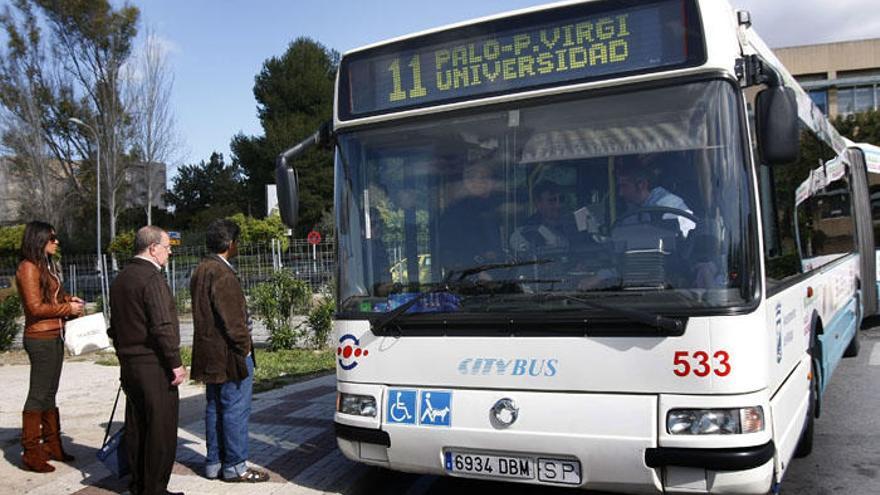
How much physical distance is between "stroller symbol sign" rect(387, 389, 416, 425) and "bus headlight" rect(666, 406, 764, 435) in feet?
Answer: 4.85

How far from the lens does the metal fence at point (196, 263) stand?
66.2 feet

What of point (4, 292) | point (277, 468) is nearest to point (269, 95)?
point (4, 292)

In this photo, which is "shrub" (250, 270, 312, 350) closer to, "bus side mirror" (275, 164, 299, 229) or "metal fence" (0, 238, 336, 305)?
"metal fence" (0, 238, 336, 305)

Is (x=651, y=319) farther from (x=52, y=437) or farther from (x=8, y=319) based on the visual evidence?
(x=8, y=319)

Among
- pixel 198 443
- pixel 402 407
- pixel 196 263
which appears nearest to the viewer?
pixel 402 407

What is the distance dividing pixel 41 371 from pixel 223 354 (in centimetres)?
166

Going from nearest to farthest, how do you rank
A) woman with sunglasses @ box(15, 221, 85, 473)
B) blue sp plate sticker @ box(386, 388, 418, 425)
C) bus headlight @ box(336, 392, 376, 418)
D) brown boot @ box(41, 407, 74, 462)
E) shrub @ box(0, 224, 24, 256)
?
blue sp plate sticker @ box(386, 388, 418, 425) → bus headlight @ box(336, 392, 376, 418) → woman with sunglasses @ box(15, 221, 85, 473) → brown boot @ box(41, 407, 74, 462) → shrub @ box(0, 224, 24, 256)

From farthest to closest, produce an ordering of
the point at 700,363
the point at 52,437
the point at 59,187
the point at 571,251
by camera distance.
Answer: the point at 59,187 < the point at 52,437 < the point at 571,251 < the point at 700,363

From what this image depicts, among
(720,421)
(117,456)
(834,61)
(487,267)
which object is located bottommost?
(117,456)

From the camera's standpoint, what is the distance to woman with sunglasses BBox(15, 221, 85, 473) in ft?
18.9

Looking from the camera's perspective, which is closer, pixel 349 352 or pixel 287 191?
pixel 349 352

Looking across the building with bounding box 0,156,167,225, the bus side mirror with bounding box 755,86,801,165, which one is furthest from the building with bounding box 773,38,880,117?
the bus side mirror with bounding box 755,86,801,165

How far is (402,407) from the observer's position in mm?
4449

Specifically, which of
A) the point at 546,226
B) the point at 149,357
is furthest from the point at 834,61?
the point at 149,357
